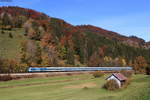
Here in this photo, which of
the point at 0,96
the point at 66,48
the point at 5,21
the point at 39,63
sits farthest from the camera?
the point at 5,21

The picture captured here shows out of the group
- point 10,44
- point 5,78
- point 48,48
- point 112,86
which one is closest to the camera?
point 112,86

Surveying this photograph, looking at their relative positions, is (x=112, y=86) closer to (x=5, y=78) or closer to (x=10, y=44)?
(x=5, y=78)

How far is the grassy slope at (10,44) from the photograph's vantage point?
107912mm

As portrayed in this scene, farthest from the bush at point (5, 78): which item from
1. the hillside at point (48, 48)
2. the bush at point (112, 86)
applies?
the hillside at point (48, 48)

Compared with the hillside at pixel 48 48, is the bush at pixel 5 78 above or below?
below

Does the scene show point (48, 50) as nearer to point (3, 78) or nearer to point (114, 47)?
point (3, 78)

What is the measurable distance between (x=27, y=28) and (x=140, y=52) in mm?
98498

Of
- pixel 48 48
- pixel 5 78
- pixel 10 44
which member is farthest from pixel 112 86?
pixel 10 44

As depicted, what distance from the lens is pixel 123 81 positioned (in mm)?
45812

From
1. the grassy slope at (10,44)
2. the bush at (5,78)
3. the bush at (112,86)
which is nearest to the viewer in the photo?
the bush at (112,86)

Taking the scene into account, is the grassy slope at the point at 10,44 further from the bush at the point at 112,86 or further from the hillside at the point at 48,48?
the bush at the point at 112,86

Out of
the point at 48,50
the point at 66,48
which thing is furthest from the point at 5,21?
the point at 48,50

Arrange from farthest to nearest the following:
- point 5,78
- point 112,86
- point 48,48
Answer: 1. point 48,48
2. point 5,78
3. point 112,86

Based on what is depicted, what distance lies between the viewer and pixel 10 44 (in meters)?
120
